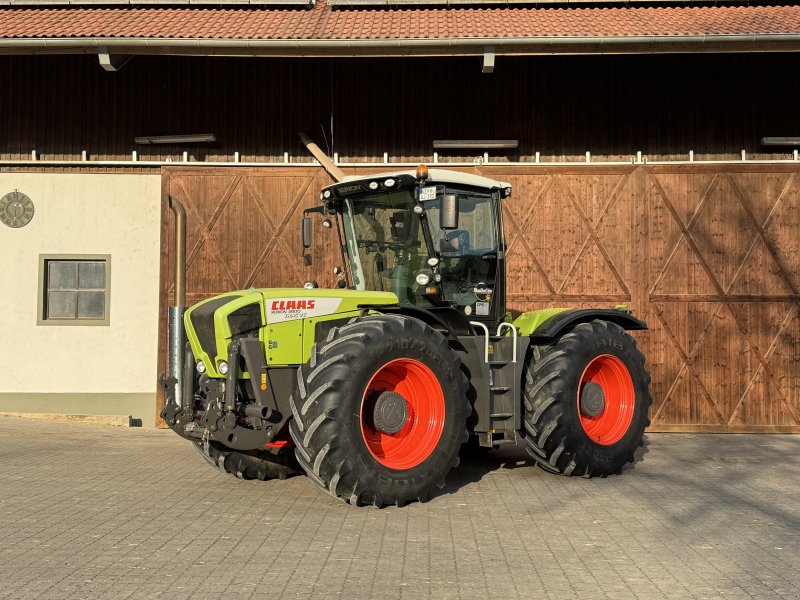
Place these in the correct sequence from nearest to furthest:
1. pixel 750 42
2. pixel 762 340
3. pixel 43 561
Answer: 1. pixel 43 561
2. pixel 750 42
3. pixel 762 340

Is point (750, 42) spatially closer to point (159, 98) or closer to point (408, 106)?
point (408, 106)

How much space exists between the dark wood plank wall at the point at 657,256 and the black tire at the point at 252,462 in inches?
187

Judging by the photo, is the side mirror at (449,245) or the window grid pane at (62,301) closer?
the side mirror at (449,245)

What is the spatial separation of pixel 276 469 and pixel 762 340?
7453mm

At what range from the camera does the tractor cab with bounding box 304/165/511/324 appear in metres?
7.35

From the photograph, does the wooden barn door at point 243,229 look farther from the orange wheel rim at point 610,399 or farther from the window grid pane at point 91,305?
the orange wheel rim at point 610,399

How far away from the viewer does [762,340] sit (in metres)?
11.7

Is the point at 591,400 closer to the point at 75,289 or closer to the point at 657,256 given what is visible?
the point at 657,256

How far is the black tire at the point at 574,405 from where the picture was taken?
7.49 m

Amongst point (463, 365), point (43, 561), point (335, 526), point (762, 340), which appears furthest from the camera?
point (762, 340)

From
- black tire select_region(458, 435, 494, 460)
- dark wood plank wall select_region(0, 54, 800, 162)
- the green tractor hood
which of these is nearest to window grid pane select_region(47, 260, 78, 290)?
dark wood plank wall select_region(0, 54, 800, 162)

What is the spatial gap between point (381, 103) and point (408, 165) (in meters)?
1.00

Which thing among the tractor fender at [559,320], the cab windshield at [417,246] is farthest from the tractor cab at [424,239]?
the tractor fender at [559,320]

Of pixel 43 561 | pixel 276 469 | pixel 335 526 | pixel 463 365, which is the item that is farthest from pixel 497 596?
pixel 276 469
